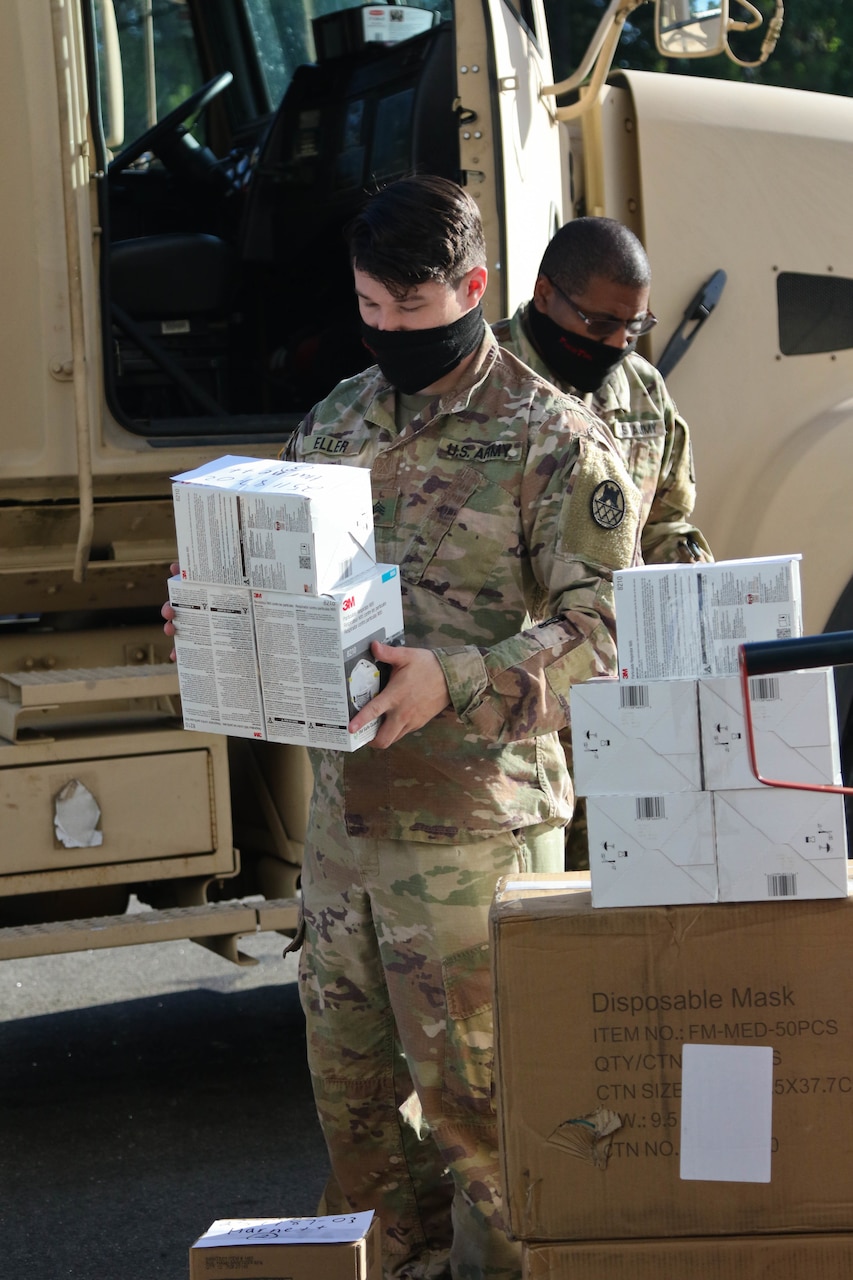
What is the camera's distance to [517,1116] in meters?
1.84

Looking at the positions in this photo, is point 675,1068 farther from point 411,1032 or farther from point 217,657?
point 217,657

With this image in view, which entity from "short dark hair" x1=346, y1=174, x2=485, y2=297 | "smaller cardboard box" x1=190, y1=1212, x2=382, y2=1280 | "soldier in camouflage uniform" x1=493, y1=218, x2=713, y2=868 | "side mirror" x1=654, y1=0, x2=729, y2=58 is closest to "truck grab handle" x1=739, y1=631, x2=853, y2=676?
"short dark hair" x1=346, y1=174, x2=485, y2=297

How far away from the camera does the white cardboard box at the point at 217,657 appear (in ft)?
6.46

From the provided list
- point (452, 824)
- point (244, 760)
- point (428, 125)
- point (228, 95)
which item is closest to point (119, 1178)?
point (244, 760)

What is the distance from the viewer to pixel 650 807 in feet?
5.97

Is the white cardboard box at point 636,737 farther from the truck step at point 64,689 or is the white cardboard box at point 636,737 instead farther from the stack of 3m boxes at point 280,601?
the truck step at point 64,689

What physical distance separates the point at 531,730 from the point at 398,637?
0.25 metres

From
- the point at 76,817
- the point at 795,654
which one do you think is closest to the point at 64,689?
the point at 76,817

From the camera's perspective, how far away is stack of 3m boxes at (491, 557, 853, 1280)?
179 centimetres

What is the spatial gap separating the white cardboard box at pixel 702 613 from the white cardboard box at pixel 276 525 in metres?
0.36

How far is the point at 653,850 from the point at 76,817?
1.68 meters

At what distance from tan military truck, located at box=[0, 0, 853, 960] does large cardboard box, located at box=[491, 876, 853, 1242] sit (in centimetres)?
155

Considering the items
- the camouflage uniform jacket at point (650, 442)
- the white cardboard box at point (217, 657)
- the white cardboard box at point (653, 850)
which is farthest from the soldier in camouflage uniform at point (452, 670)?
the camouflage uniform jacket at point (650, 442)

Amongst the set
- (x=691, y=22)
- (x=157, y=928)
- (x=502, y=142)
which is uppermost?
(x=691, y=22)
